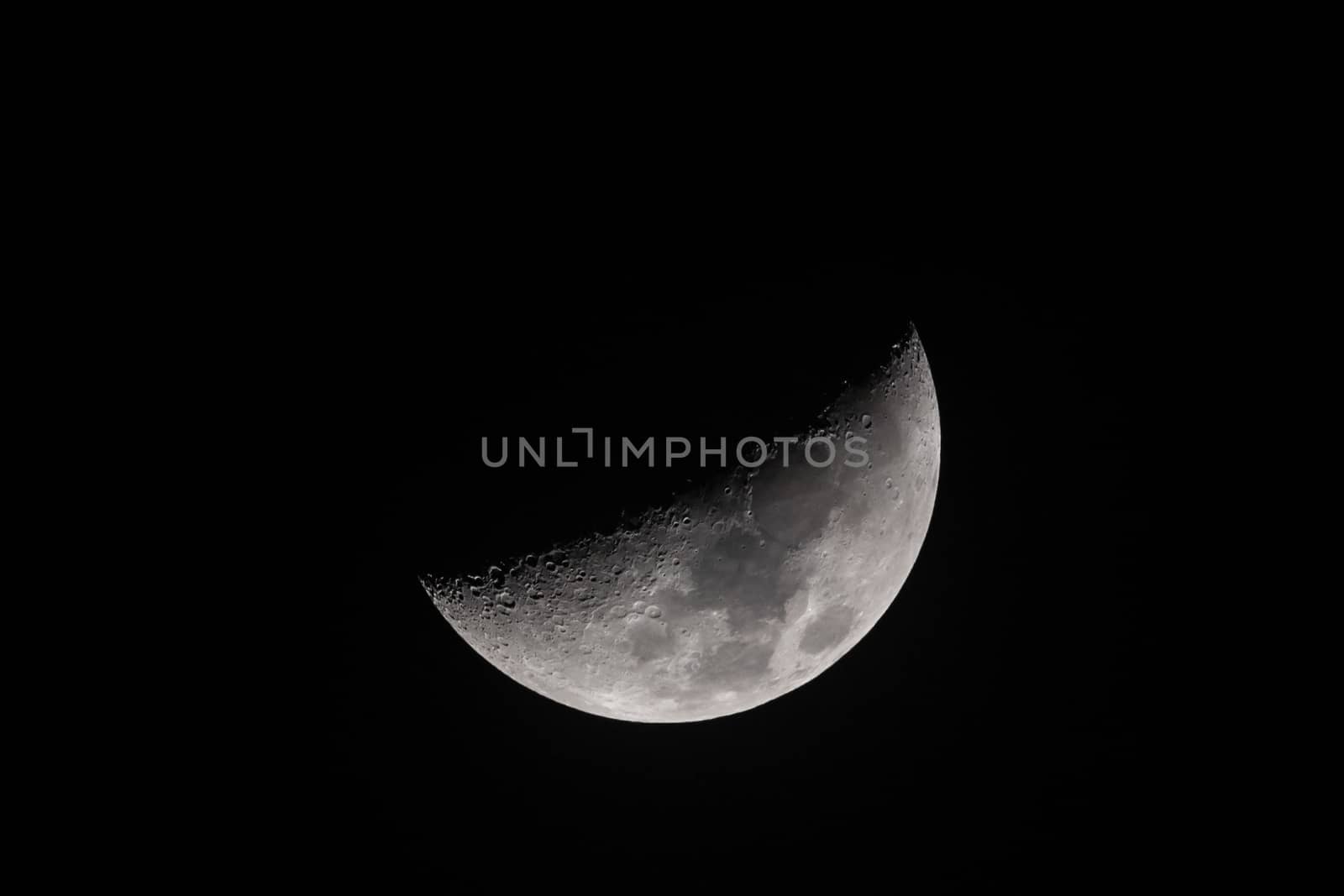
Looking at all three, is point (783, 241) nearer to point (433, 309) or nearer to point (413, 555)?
point (433, 309)

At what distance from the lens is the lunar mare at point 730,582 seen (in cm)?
290

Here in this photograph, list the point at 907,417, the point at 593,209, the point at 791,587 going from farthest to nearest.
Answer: the point at 907,417 < the point at 791,587 < the point at 593,209

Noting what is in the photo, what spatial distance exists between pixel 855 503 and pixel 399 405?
1701 millimetres

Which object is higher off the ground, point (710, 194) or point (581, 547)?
point (710, 194)

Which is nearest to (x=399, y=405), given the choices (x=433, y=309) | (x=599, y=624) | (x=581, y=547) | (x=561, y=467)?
(x=433, y=309)

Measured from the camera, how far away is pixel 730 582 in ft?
9.71

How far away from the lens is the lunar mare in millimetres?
2902

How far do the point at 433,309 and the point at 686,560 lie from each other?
1225 millimetres

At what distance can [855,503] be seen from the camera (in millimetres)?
3098

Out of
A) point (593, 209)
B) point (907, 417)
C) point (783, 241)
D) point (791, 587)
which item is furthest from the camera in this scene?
point (907, 417)

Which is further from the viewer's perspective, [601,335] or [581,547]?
[581,547]

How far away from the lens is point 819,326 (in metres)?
2.84

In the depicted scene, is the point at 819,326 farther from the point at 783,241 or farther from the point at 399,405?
the point at 399,405

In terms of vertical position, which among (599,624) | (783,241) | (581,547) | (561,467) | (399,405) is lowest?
(599,624)
